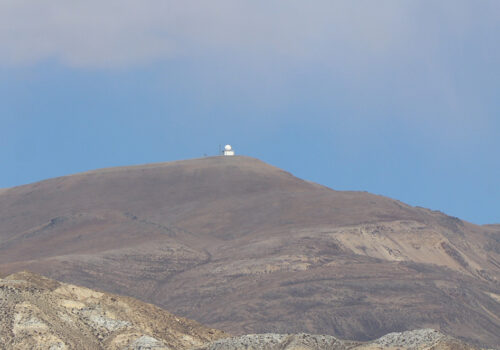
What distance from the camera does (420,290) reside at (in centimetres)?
14250

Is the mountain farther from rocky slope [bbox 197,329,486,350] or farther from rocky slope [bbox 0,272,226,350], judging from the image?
rocky slope [bbox 197,329,486,350]

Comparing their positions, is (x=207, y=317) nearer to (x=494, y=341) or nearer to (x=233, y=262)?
(x=233, y=262)

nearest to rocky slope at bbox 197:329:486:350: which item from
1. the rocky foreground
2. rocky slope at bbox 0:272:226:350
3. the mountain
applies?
the rocky foreground

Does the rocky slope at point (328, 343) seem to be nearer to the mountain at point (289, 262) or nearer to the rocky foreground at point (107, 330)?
the rocky foreground at point (107, 330)

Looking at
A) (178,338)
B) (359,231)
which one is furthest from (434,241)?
(178,338)

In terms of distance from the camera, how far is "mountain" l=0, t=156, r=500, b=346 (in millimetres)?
133375

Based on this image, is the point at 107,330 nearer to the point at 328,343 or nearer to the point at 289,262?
the point at 328,343

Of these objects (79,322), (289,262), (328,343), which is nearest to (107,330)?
Result: (79,322)

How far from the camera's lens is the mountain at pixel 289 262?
133 meters

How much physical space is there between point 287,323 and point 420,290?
22509mm

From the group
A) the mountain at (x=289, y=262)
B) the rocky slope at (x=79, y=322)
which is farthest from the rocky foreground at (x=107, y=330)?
the mountain at (x=289, y=262)

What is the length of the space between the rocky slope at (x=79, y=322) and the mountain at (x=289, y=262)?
79791mm

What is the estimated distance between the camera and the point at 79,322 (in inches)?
1661

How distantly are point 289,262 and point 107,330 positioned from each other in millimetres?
112343
